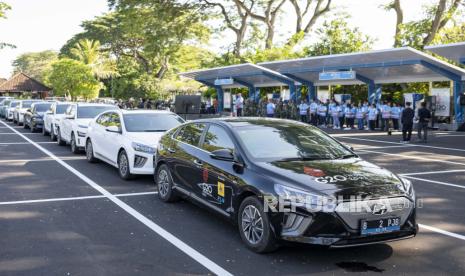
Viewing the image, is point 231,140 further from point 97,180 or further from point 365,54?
point 365,54

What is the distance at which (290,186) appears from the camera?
16.9 feet

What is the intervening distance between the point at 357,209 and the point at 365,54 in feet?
67.3

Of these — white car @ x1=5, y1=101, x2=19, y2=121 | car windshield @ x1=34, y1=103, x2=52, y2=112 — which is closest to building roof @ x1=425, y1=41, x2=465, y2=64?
car windshield @ x1=34, y1=103, x2=52, y2=112

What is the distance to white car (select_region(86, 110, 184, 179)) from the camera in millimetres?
9570

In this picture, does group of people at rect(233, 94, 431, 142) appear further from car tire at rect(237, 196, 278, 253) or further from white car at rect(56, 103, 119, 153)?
car tire at rect(237, 196, 278, 253)

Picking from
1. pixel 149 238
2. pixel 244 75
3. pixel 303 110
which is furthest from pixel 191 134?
pixel 244 75

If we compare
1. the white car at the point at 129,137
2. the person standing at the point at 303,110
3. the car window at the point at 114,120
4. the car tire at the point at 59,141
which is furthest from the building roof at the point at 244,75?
the car window at the point at 114,120

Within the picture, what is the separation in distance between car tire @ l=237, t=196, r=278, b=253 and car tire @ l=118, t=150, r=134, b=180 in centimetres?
450

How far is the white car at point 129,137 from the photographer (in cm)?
957

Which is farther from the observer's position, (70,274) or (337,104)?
(337,104)

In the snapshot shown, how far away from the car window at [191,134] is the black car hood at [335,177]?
5.48 ft

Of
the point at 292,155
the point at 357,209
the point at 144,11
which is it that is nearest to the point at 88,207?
the point at 292,155

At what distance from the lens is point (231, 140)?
632cm

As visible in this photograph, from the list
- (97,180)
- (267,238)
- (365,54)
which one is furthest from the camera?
(365,54)
